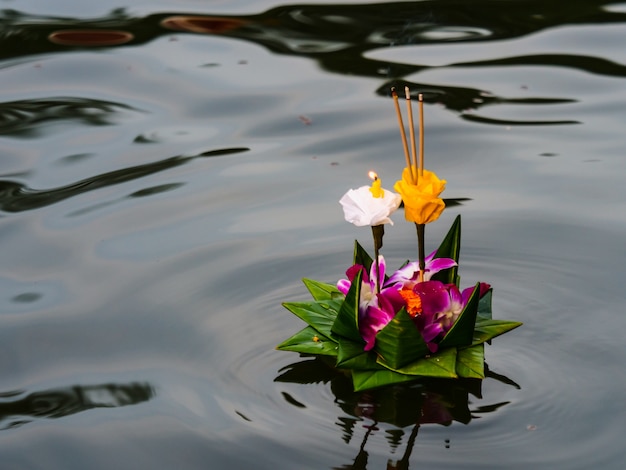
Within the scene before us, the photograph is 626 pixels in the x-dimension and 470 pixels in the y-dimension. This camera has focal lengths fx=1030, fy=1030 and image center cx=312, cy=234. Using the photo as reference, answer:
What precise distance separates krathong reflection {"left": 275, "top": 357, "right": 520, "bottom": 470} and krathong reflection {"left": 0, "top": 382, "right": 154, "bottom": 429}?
306 millimetres

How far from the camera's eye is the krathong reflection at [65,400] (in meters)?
2.03

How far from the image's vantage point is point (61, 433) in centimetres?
197

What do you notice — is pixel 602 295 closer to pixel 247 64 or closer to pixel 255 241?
pixel 255 241

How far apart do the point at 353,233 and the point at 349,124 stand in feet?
2.83

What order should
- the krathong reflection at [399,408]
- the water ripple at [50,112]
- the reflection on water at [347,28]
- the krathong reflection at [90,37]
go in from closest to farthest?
1. the krathong reflection at [399,408]
2. the water ripple at [50,112]
3. the reflection on water at [347,28]
4. the krathong reflection at [90,37]

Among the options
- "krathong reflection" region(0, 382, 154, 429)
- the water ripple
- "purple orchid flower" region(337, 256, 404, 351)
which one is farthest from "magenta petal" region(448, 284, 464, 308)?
the water ripple

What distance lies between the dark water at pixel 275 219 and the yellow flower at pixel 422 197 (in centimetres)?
33

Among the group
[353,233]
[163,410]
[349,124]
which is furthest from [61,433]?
[349,124]

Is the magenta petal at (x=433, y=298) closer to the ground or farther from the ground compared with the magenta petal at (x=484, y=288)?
farther from the ground

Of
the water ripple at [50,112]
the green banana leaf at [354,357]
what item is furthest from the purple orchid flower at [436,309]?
the water ripple at [50,112]

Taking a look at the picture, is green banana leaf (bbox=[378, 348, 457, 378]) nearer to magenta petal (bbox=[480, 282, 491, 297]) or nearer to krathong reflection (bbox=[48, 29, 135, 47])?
magenta petal (bbox=[480, 282, 491, 297])

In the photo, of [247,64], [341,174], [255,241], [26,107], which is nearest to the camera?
[255,241]

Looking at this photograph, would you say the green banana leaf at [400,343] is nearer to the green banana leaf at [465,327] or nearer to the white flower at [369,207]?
the green banana leaf at [465,327]

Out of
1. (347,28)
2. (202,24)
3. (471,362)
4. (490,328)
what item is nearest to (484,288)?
(490,328)
